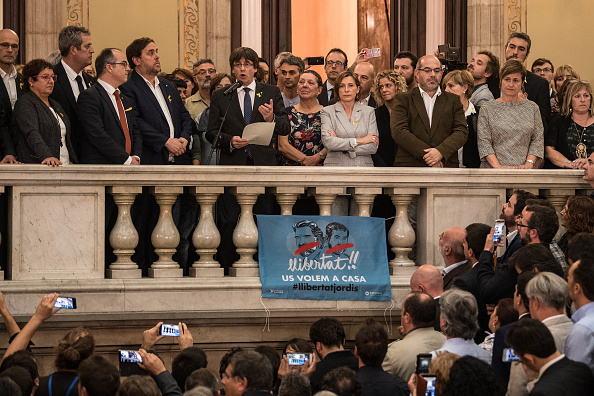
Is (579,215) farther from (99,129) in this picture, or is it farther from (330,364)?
(99,129)

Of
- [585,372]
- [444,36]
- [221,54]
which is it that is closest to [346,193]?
[585,372]

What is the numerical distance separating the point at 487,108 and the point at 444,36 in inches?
230

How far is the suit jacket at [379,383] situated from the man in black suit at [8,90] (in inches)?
128

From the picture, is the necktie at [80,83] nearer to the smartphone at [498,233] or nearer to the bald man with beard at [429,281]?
the bald man with beard at [429,281]

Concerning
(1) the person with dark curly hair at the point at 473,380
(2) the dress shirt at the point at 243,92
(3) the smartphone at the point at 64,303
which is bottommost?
(1) the person with dark curly hair at the point at 473,380

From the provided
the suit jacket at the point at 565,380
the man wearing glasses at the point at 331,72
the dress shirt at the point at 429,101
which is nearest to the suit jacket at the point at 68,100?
the man wearing glasses at the point at 331,72

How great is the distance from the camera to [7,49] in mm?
7930

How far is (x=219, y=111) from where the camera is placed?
7930 mm

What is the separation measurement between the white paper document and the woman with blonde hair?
249 centimetres

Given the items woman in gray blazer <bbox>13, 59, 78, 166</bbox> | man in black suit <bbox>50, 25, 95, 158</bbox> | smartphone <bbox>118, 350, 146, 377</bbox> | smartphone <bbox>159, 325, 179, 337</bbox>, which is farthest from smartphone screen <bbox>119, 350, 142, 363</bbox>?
man in black suit <bbox>50, 25, 95, 158</bbox>

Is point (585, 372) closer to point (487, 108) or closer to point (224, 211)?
point (224, 211)

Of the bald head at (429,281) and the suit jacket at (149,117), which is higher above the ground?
the suit jacket at (149,117)

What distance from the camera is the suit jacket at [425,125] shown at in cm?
773

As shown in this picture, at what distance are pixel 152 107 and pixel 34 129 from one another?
1.05m
